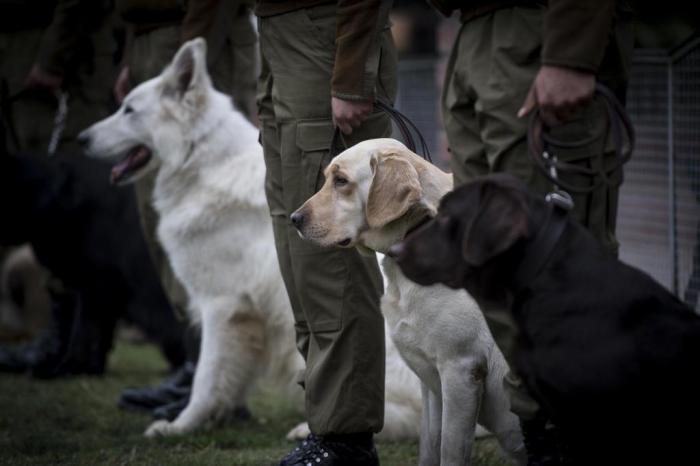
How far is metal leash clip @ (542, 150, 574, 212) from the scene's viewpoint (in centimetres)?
243

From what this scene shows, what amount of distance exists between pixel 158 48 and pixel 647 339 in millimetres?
3398

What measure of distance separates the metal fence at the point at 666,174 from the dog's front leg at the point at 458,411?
198 centimetres

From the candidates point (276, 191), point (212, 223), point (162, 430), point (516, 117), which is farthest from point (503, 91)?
point (162, 430)

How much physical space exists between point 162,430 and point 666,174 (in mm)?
2795

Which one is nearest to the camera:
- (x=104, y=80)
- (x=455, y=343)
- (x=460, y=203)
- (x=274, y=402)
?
(x=460, y=203)

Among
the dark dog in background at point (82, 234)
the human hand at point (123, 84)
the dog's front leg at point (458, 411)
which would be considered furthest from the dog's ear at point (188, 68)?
the dog's front leg at point (458, 411)

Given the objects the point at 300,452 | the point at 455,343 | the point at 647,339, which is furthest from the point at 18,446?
the point at 647,339

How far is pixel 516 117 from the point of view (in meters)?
2.64

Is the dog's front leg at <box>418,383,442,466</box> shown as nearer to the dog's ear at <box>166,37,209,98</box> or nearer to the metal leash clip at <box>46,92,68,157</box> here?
the dog's ear at <box>166,37,209,98</box>

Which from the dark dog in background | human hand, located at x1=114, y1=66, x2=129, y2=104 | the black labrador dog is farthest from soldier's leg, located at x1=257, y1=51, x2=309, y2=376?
the dark dog in background

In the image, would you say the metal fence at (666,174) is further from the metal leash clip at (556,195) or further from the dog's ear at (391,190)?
the metal leash clip at (556,195)

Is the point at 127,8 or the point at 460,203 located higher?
the point at 127,8

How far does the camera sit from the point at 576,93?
7.97 ft

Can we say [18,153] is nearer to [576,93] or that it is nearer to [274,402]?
[274,402]
